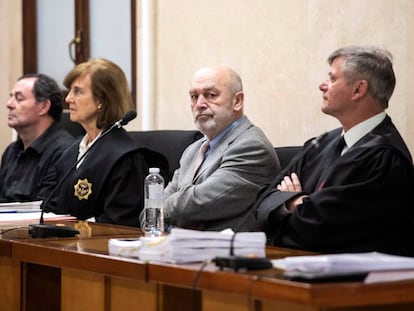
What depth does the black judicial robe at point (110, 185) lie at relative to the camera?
473cm

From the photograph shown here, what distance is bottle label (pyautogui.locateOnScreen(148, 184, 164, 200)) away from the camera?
427 centimetres

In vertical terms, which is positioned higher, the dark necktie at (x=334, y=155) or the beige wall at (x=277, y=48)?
the beige wall at (x=277, y=48)

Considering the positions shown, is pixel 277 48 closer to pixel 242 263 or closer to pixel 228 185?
pixel 228 185

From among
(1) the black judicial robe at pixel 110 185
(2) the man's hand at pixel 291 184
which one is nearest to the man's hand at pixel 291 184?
(2) the man's hand at pixel 291 184

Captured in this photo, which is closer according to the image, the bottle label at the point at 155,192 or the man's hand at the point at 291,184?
the man's hand at the point at 291,184

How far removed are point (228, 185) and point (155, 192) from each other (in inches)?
13.0

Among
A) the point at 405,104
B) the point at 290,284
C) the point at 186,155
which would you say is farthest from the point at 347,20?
the point at 290,284

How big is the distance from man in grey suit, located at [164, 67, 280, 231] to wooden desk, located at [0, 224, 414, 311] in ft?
1.35

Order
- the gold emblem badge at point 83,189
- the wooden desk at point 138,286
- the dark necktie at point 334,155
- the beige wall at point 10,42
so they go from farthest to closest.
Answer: the beige wall at point 10,42 → the gold emblem badge at point 83,189 → the dark necktie at point 334,155 → the wooden desk at point 138,286

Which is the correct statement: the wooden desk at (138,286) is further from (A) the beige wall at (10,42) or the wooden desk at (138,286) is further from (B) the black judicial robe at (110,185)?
(A) the beige wall at (10,42)

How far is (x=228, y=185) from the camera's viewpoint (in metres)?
4.22

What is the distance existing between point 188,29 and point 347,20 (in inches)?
52.5

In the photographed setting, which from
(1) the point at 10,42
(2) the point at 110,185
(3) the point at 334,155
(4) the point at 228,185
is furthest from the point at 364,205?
(1) the point at 10,42

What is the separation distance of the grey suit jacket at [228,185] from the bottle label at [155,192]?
0.06 m
